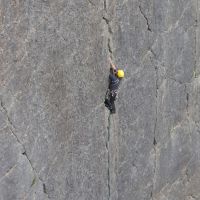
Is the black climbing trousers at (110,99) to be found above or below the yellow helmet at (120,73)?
below

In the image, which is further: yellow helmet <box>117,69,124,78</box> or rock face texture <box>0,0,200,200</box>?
yellow helmet <box>117,69,124,78</box>

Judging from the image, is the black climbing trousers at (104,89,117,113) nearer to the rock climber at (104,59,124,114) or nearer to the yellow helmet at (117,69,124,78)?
the rock climber at (104,59,124,114)

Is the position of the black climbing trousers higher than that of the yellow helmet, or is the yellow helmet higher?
the yellow helmet

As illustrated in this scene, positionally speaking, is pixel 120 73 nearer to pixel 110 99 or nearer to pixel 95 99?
pixel 110 99

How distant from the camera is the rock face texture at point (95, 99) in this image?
5828 millimetres

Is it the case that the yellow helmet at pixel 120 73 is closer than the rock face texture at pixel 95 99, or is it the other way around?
the rock face texture at pixel 95 99

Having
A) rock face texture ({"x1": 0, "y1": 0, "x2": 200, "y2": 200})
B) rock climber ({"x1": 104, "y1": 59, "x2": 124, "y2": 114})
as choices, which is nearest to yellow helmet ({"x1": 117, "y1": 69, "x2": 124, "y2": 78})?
rock climber ({"x1": 104, "y1": 59, "x2": 124, "y2": 114})

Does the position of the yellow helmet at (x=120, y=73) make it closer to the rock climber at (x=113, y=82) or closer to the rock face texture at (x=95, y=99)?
the rock climber at (x=113, y=82)

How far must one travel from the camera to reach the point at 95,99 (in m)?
7.09

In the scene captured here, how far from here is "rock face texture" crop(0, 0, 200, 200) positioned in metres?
5.83

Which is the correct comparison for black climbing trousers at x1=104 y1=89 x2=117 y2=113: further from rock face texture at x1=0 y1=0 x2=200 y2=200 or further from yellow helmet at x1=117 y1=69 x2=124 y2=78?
yellow helmet at x1=117 y1=69 x2=124 y2=78

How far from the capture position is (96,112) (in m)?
7.16

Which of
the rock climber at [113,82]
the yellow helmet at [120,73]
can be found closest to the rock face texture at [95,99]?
the rock climber at [113,82]

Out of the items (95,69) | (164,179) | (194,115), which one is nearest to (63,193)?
(95,69)
